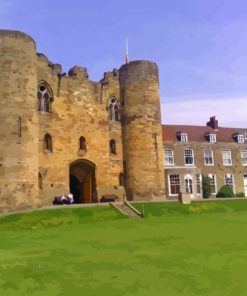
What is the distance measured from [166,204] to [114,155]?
9070 millimetres

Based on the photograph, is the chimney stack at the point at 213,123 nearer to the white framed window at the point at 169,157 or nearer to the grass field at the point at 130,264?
the white framed window at the point at 169,157

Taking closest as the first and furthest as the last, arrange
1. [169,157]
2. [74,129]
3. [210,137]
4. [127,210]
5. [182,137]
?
[127,210]
[74,129]
[169,157]
[182,137]
[210,137]

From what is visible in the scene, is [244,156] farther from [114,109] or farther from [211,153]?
[114,109]

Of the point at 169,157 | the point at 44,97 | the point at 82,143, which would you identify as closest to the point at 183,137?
the point at 169,157

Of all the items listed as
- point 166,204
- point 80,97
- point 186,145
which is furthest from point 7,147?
point 186,145

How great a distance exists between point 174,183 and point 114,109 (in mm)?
12414

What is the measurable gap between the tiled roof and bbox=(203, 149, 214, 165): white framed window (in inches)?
71.9

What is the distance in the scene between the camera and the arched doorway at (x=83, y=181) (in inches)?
1443

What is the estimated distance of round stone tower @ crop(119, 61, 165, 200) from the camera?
37.5 meters

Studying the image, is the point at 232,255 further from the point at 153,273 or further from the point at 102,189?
the point at 102,189

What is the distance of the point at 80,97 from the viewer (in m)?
36.3

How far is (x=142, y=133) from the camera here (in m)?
37.9

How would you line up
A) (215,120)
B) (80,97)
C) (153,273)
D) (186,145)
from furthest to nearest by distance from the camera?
(215,120), (186,145), (80,97), (153,273)

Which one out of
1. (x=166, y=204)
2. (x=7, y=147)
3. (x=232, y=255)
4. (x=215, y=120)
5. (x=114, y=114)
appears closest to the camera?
(x=232, y=255)
